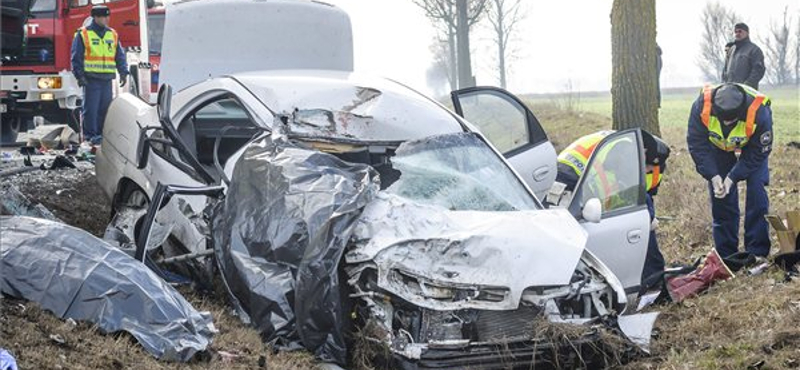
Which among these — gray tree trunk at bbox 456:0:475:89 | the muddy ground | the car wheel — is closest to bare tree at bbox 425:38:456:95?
gray tree trunk at bbox 456:0:475:89

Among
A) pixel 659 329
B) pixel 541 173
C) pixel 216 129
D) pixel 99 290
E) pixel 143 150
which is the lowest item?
pixel 659 329

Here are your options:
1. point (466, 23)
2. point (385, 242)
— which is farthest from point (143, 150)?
point (466, 23)

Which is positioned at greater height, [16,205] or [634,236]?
[16,205]

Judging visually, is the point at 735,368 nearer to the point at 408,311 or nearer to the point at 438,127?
the point at 408,311

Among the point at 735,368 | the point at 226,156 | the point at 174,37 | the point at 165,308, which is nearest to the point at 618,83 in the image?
the point at 174,37

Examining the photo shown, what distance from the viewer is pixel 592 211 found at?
19.0 feet

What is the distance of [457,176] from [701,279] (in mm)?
2345

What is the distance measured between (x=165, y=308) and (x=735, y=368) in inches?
111

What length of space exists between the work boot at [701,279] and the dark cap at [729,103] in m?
1.10

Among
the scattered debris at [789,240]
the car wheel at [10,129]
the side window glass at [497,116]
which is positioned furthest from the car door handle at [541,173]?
the car wheel at [10,129]

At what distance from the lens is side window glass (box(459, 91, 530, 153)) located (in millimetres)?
7621

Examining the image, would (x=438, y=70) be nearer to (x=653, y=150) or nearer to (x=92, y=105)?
(x=92, y=105)

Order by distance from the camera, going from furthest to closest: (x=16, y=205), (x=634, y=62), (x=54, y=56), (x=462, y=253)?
(x=54, y=56) → (x=634, y=62) → (x=16, y=205) → (x=462, y=253)

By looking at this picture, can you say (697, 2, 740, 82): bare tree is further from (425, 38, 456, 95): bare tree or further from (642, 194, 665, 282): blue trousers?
(642, 194, 665, 282): blue trousers
